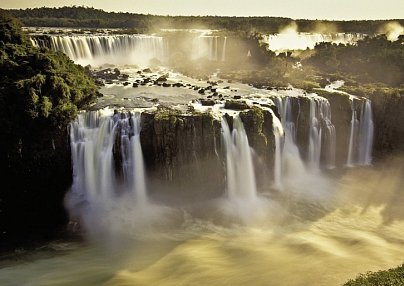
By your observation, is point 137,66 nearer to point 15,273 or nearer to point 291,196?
point 291,196

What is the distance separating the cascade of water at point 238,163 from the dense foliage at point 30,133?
362 inches

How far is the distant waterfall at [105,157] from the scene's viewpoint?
72.4 ft

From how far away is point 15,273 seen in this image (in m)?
16.3

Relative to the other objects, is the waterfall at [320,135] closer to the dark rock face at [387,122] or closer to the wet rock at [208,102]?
the dark rock face at [387,122]

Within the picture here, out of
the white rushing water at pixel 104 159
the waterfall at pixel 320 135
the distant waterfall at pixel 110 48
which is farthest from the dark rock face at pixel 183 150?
the distant waterfall at pixel 110 48

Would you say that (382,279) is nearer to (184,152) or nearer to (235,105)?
(184,152)

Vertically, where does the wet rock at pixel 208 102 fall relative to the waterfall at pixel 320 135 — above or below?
above

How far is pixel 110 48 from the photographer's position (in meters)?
46.1

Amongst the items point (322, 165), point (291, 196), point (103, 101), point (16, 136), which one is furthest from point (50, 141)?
point (322, 165)

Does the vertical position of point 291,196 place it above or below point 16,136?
below

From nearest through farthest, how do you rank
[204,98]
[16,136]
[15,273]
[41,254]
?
[15,273] < [41,254] < [16,136] < [204,98]

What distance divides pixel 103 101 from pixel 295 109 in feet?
45.1

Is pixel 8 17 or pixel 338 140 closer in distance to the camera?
pixel 8 17

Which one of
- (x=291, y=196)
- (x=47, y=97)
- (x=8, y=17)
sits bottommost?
(x=291, y=196)
